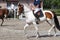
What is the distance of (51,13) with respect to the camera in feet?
42.1

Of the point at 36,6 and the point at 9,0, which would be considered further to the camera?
the point at 9,0

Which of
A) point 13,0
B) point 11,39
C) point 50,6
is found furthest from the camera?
point 50,6

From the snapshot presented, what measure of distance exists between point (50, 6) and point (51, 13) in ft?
200

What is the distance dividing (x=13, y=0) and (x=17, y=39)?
2363 centimetres

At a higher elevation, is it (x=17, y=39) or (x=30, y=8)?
(x=30, y=8)

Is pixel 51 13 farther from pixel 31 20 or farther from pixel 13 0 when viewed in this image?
pixel 13 0

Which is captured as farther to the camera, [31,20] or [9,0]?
[9,0]

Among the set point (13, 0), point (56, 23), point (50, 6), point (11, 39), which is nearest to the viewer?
point (11, 39)

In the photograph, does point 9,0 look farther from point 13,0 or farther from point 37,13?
point 37,13

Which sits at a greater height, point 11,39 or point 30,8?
point 30,8

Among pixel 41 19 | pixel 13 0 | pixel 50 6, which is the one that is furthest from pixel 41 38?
pixel 50 6

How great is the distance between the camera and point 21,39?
1174 centimetres

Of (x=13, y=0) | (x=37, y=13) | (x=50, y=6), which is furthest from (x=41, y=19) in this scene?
(x=50, y=6)

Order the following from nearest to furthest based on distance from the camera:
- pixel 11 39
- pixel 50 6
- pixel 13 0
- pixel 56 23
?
pixel 11 39, pixel 56 23, pixel 13 0, pixel 50 6
